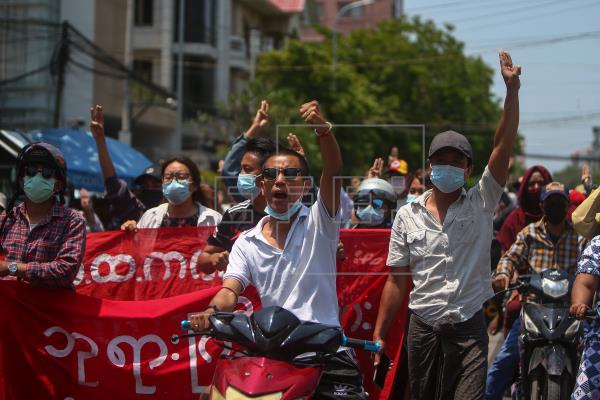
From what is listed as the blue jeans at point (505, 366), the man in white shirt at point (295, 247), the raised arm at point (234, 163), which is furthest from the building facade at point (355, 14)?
the man in white shirt at point (295, 247)

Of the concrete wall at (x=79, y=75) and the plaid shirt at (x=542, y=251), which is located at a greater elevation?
the concrete wall at (x=79, y=75)

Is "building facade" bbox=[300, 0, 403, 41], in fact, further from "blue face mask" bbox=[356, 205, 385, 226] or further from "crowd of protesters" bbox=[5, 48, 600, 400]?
"crowd of protesters" bbox=[5, 48, 600, 400]

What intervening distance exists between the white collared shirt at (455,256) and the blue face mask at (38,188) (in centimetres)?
212

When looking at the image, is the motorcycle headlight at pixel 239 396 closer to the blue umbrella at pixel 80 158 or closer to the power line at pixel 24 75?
the blue umbrella at pixel 80 158

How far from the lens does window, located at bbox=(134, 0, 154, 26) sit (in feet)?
122

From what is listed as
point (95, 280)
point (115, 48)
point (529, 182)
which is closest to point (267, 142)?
point (95, 280)

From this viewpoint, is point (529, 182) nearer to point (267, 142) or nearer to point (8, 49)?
point (267, 142)

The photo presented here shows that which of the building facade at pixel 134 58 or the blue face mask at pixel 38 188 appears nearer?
the blue face mask at pixel 38 188

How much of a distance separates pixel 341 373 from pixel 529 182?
4270mm

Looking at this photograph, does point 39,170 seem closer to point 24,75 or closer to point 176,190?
point 176,190

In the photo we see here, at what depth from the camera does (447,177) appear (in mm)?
4695

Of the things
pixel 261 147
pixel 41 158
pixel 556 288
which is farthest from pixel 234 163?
pixel 556 288

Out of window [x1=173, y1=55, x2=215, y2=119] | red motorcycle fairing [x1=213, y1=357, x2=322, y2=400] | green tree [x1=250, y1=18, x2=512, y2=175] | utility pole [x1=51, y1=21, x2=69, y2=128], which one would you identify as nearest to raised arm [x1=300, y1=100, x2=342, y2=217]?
red motorcycle fairing [x1=213, y1=357, x2=322, y2=400]

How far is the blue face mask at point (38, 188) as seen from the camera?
5363 millimetres
